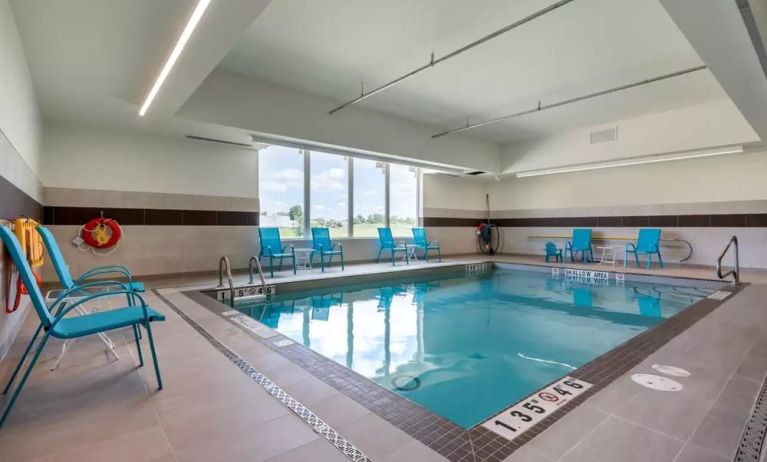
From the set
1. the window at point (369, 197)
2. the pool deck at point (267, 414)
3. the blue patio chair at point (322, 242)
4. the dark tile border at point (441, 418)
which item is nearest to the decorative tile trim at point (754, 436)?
the pool deck at point (267, 414)

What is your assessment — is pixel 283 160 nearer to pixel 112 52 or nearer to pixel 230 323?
pixel 112 52

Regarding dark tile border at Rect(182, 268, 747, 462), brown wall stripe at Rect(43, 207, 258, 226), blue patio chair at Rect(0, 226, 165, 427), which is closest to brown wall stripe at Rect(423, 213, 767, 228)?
brown wall stripe at Rect(43, 207, 258, 226)

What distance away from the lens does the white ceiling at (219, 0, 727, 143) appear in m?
3.57

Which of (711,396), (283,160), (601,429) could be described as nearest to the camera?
(601,429)

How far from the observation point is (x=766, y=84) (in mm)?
3742

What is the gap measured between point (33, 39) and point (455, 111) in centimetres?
553

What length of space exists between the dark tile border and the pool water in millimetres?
254

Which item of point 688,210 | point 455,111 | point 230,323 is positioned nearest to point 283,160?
point 455,111

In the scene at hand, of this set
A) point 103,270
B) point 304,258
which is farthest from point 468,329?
point 304,258

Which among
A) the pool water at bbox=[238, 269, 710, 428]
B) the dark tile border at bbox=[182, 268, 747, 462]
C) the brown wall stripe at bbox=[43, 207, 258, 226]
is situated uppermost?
the brown wall stripe at bbox=[43, 207, 258, 226]

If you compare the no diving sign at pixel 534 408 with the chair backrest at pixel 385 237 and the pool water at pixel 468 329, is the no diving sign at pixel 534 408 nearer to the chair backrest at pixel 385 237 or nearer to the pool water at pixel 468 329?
the pool water at pixel 468 329

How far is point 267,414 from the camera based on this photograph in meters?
1.64

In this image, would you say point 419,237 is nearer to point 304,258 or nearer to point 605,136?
point 304,258

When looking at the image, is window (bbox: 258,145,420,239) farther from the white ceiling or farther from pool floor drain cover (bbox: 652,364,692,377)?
pool floor drain cover (bbox: 652,364,692,377)
